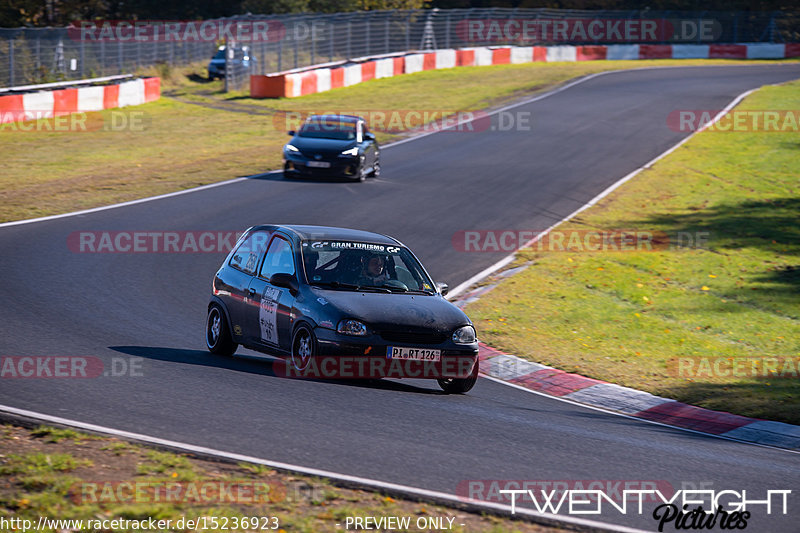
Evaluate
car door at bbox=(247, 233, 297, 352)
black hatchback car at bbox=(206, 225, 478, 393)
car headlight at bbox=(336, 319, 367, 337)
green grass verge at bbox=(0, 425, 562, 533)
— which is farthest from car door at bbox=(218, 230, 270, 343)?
green grass verge at bbox=(0, 425, 562, 533)

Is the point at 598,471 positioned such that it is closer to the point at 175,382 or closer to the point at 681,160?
the point at 175,382

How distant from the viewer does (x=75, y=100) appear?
3347 cm

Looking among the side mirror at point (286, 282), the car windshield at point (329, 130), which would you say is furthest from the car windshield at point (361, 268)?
the car windshield at point (329, 130)

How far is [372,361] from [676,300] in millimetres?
8053

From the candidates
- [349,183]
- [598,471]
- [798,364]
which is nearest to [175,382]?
[598,471]

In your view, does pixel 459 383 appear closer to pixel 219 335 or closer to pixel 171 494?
pixel 219 335

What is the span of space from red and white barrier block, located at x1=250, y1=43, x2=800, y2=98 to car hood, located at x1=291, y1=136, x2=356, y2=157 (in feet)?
57.0

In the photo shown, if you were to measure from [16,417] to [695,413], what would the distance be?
6.84 metres

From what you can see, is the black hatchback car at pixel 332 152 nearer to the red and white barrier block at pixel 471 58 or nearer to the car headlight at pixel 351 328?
the car headlight at pixel 351 328

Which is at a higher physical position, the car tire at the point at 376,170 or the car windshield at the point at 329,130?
the car windshield at the point at 329,130

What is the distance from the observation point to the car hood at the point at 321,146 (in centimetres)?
2445

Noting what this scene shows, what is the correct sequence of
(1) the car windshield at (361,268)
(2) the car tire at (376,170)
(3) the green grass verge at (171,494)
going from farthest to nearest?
1. (2) the car tire at (376,170)
2. (1) the car windshield at (361,268)
3. (3) the green grass verge at (171,494)

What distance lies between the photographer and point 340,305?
966 centimetres

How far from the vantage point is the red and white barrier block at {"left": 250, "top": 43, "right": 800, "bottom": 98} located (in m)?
42.0
